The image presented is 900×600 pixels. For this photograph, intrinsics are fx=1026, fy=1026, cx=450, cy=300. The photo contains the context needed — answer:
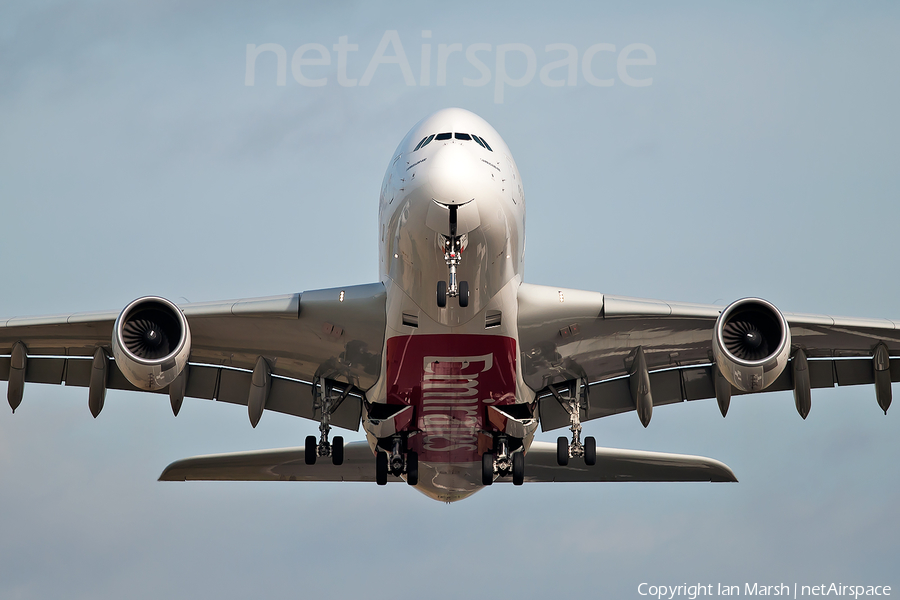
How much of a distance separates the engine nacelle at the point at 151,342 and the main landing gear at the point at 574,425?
6981 millimetres

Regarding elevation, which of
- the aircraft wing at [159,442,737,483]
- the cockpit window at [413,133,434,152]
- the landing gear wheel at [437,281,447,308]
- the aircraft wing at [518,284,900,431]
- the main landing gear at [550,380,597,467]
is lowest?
the aircraft wing at [159,442,737,483]

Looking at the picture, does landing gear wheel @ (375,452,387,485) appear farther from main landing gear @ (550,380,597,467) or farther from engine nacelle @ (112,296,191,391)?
engine nacelle @ (112,296,191,391)

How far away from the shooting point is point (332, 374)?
63.2ft

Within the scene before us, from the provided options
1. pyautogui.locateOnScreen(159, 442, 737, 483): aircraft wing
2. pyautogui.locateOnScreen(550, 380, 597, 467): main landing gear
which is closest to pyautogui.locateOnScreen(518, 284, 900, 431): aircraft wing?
pyautogui.locateOnScreen(550, 380, 597, 467): main landing gear

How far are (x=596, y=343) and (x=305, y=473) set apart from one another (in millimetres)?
7357

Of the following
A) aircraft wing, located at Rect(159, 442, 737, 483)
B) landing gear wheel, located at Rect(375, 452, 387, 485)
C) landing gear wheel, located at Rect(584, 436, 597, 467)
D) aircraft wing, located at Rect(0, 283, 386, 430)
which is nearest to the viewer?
aircraft wing, located at Rect(0, 283, 386, 430)

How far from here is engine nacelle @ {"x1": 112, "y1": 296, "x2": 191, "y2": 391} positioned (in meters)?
15.9

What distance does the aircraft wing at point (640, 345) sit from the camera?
57.2 ft

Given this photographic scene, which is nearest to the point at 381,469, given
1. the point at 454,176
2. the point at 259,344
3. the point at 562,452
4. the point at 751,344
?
the point at 259,344

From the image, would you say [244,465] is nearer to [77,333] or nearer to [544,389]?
[77,333]

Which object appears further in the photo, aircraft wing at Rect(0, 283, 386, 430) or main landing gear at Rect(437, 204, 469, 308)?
aircraft wing at Rect(0, 283, 386, 430)

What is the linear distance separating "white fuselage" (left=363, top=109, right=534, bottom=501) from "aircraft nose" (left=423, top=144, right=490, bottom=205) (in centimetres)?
2

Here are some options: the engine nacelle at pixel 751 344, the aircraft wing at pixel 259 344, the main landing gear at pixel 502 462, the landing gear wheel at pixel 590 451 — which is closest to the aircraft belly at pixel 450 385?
the main landing gear at pixel 502 462

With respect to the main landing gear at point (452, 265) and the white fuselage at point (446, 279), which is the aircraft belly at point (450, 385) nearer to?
the white fuselage at point (446, 279)
